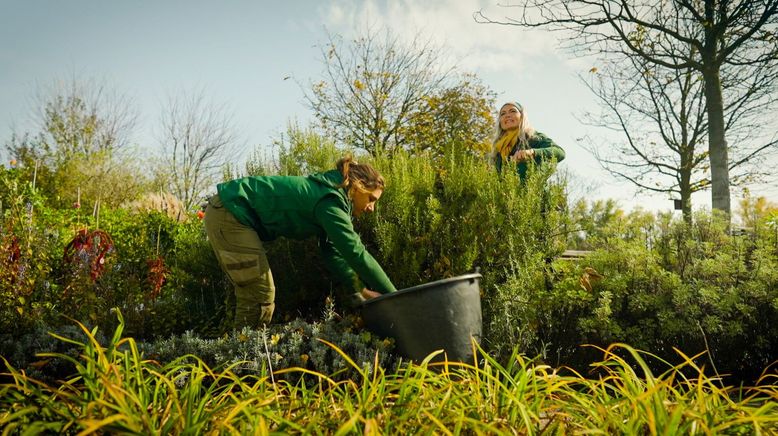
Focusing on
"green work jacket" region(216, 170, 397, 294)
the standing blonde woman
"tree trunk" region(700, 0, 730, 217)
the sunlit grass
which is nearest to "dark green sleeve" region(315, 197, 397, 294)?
"green work jacket" region(216, 170, 397, 294)

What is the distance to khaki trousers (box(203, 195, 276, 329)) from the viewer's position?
316 cm

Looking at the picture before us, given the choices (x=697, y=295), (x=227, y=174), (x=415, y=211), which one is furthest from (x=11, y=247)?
(x=697, y=295)

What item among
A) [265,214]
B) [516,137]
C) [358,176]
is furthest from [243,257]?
[516,137]

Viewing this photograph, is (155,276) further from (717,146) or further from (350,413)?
(717,146)

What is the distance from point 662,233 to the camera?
4309 mm

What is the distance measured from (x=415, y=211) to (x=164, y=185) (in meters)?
16.0

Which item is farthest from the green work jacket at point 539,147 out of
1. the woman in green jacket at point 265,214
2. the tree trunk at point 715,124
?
the tree trunk at point 715,124

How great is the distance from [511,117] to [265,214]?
2.77 meters

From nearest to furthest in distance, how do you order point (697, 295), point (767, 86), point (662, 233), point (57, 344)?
point (57, 344) → point (697, 295) → point (662, 233) → point (767, 86)

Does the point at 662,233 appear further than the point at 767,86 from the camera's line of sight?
No

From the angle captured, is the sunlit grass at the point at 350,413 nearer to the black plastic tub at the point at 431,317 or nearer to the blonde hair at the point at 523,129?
the black plastic tub at the point at 431,317

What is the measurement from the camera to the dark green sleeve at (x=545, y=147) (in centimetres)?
430

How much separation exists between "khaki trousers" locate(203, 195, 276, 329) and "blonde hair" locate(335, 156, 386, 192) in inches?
27.2

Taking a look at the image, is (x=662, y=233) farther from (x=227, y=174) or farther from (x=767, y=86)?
(x=767, y=86)
